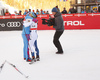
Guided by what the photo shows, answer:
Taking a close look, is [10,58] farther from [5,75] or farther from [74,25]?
[74,25]

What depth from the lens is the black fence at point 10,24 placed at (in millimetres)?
16094

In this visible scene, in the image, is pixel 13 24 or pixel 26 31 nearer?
pixel 26 31

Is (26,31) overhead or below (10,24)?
overhead

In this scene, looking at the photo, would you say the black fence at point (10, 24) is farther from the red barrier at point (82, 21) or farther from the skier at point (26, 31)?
the skier at point (26, 31)

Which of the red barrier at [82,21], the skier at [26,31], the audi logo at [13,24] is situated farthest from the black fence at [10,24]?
the skier at [26,31]

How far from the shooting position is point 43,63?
19.1ft

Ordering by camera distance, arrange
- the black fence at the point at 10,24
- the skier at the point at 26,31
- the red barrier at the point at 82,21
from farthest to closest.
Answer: the black fence at the point at 10,24, the red barrier at the point at 82,21, the skier at the point at 26,31

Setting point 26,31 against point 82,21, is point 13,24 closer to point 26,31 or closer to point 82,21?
point 82,21

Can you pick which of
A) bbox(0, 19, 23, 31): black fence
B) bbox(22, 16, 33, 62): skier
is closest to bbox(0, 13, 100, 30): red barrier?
bbox(0, 19, 23, 31): black fence

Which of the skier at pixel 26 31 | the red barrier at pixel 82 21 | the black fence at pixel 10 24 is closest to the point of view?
the skier at pixel 26 31

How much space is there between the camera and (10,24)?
16.2 meters

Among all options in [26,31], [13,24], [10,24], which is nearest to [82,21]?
[13,24]

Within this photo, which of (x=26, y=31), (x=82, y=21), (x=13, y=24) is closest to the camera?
(x=26, y=31)

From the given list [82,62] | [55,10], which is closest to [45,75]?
[82,62]
